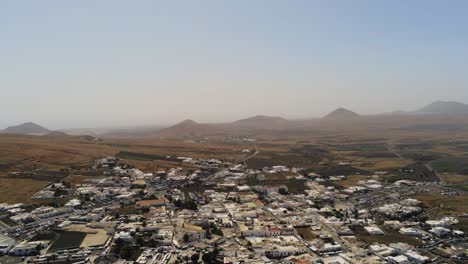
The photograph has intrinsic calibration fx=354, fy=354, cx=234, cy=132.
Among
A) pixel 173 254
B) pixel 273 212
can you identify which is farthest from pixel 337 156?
pixel 173 254

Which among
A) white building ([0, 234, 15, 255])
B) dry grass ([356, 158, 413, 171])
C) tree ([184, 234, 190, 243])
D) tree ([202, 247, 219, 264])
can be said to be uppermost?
dry grass ([356, 158, 413, 171])

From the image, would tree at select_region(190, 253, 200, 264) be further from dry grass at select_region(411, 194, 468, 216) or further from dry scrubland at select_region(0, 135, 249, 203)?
dry grass at select_region(411, 194, 468, 216)

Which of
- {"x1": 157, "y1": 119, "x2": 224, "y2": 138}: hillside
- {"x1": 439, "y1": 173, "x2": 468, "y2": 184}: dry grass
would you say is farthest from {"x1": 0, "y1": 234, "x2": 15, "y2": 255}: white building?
{"x1": 157, "y1": 119, "x2": 224, "y2": 138}: hillside

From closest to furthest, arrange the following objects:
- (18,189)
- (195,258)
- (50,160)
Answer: (195,258) < (18,189) < (50,160)

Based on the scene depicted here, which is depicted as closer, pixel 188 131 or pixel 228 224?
pixel 228 224

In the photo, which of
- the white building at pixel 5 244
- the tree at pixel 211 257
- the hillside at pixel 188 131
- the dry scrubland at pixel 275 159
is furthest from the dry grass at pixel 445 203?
the hillside at pixel 188 131

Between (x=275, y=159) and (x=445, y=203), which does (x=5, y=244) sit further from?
(x=275, y=159)

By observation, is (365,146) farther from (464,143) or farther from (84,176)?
(84,176)

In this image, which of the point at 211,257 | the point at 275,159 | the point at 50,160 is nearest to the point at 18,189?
the point at 50,160
